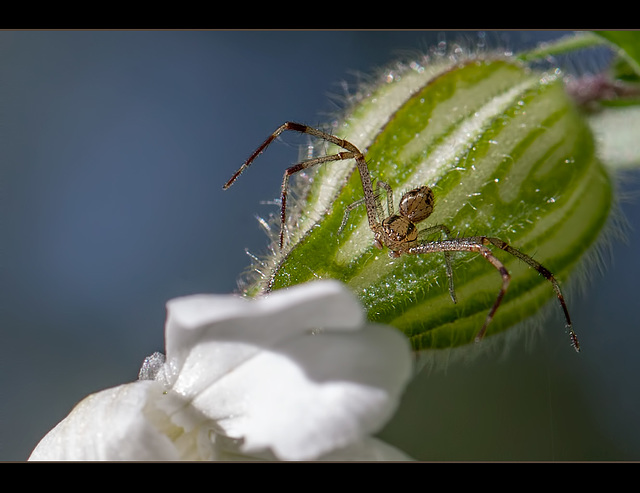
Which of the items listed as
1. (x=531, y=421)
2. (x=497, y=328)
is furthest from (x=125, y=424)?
(x=531, y=421)

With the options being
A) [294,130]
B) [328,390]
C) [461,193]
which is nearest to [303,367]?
[328,390]

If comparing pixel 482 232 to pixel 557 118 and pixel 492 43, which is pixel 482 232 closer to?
pixel 557 118

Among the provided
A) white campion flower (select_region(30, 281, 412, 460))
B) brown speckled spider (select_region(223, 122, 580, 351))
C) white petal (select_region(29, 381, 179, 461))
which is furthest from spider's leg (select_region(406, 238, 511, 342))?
white petal (select_region(29, 381, 179, 461))

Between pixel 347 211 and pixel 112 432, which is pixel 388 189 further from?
pixel 112 432

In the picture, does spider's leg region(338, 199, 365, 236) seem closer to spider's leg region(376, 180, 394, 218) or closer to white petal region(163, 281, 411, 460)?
spider's leg region(376, 180, 394, 218)

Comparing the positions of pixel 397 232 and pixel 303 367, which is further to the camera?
pixel 397 232
